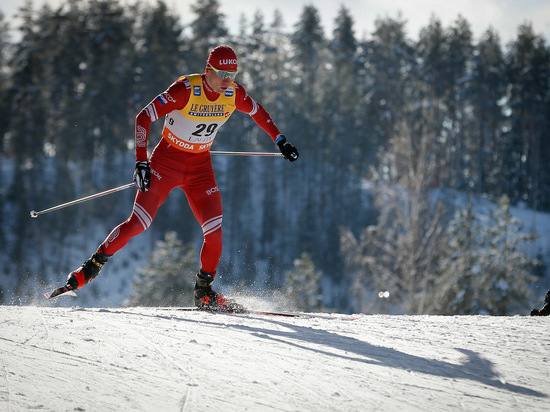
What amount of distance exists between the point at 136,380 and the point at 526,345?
2458mm

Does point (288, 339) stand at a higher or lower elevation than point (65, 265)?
higher

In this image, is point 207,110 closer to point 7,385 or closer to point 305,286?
point 7,385

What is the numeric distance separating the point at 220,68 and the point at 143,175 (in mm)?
1106

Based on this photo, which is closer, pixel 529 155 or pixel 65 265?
pixel 65 265

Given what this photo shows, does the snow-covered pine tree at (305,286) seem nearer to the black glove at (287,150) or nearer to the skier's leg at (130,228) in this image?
the black glove at (287,150)

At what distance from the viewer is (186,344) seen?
294 cm

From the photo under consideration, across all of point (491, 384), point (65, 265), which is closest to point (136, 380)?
point (491, 384)

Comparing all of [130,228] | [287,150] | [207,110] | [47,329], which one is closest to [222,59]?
[207,110]

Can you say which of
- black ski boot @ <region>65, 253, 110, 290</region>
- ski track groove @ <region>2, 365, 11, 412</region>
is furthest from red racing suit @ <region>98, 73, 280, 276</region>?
ski track groove @ <region>2, 365, 11, 412</region>

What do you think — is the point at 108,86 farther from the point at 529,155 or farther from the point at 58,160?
the point at 529,155

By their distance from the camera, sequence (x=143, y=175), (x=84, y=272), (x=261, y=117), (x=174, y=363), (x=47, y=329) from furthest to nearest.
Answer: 1. (x=261, y=117)
2. (x=84, y=272)
3. (x=143, y=175)
4. (x=47, y=329)
5. (x=174, y=363)

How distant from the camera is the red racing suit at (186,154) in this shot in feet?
13.7

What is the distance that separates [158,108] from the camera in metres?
4.15

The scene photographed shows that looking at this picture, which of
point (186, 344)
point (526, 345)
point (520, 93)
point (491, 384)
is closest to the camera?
point (491, 384)
